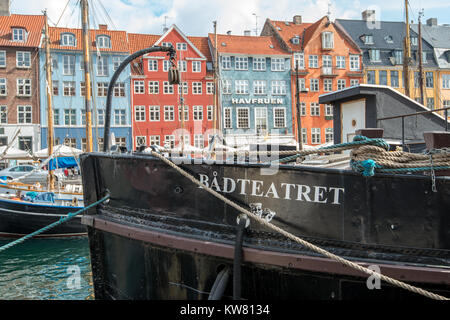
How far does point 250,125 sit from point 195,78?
7190 millimetres

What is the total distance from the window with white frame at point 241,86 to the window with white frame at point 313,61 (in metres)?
7.53

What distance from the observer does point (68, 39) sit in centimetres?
3778

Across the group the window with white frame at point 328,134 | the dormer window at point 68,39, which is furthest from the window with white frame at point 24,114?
the window with white frame at point 328,134

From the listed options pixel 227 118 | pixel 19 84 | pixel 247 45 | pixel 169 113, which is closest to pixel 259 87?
pixel 247 45

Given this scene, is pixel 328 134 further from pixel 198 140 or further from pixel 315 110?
pixel 198 140

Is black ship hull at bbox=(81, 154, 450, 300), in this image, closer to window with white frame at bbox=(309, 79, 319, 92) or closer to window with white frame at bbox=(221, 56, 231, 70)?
window with white frame at bbox=(221, 56, 231, 70)

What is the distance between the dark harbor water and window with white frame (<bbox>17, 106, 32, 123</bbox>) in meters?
24.2

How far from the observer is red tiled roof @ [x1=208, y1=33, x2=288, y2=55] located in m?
41.2

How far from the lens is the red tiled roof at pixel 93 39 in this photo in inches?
1476

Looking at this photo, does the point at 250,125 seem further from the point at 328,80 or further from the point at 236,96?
the point at 328,80

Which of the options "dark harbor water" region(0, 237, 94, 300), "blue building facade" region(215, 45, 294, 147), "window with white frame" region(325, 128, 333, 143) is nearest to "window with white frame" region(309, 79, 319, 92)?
"blue building facade" region(215, 45, 294, 147)

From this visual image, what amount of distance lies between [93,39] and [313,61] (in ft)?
73.2

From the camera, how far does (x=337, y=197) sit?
3090 millimetres
